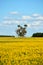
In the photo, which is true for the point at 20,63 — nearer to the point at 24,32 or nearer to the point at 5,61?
the point at 5,61

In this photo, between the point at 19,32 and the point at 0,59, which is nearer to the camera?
the point at 0,59

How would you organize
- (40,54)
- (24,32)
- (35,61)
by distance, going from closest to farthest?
(35,61), (40,54), (24,32)

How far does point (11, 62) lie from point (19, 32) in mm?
124037

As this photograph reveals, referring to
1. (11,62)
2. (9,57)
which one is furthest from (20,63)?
(9,57)

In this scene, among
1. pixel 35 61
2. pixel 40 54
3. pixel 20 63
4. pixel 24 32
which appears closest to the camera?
pixel 20 63

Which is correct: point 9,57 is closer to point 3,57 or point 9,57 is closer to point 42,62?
point 3,57

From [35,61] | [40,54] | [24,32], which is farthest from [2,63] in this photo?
[24,32]

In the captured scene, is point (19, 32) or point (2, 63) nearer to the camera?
point (2, 63)

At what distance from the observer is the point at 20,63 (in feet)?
46.1

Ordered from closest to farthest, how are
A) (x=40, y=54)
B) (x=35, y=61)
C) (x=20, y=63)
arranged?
(x=20, y=63) < (x=35, y=61) < (x=40, y=54)

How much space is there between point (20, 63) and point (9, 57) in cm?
147

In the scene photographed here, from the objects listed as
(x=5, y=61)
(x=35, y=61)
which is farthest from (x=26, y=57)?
(x=5, y=61)

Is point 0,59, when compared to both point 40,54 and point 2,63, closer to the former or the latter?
point 2,63

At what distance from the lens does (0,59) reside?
15.0 metres
